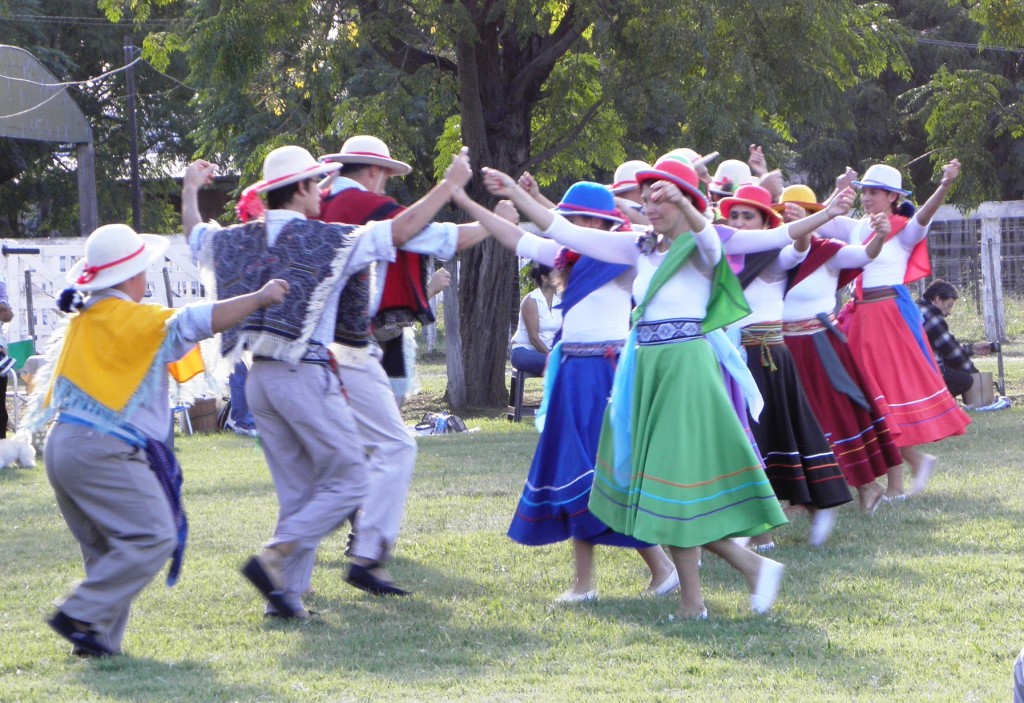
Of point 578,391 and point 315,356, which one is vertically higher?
point 315,356

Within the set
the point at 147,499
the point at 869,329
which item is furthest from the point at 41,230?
the point at 147,499

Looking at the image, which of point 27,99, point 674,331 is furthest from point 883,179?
point 27,99

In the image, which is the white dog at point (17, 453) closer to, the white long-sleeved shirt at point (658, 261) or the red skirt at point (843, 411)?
the red skirt at point (843, 411)

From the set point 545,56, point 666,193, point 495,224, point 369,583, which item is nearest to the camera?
point 666,193

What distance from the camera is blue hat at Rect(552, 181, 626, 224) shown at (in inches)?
245

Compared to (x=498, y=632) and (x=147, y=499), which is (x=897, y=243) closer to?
Answer: (x=498, y=632)

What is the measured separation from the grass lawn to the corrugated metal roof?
13052 millimetres

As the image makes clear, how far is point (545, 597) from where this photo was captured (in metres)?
6.18

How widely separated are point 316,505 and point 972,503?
14.4ft

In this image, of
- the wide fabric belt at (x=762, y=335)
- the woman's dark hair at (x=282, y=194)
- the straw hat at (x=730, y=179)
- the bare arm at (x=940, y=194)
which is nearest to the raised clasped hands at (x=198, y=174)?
the woman's dark hair at (x=282, y=194)

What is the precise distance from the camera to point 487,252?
16516mm

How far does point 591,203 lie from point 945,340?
8642 mm

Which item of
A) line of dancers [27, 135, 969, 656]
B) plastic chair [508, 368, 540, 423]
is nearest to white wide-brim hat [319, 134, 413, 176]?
line of dancers [27, 135, 969, 656]

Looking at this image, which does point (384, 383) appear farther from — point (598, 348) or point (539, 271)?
point (598, 348)
